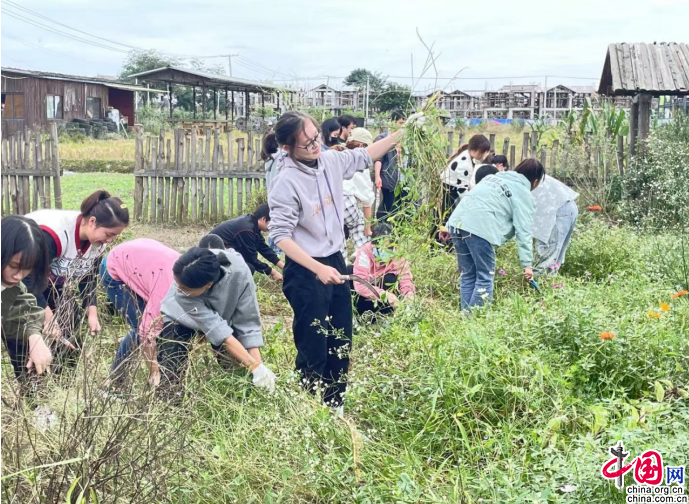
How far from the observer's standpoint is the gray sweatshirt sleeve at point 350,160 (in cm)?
356

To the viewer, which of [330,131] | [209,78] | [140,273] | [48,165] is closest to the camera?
[140,273]

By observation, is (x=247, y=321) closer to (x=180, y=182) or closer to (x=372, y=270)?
(x=372, y=270)

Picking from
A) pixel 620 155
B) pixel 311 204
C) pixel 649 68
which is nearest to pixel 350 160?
pixel 311 204

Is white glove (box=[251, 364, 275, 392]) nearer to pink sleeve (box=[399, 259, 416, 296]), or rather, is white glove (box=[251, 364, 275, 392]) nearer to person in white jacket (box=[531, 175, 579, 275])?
pink sleeve (box=[399, 259, 416, 296])

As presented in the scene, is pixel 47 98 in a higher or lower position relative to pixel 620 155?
higher

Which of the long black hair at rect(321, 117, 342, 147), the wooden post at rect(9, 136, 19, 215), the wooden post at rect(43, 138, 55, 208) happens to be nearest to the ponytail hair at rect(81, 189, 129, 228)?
the long black hair at rect(321, 117, 342, 147)

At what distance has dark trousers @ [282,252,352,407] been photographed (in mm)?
3416

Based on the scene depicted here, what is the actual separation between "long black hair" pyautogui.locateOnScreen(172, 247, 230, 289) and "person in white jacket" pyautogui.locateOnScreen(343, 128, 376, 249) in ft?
5.66

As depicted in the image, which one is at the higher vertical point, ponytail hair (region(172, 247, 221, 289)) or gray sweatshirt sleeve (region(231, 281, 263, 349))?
ponytail hair (region(172, 247, 221, 289))

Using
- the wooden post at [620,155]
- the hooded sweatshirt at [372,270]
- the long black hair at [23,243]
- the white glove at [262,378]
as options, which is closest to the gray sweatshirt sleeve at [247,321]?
the white glove at [262,378]

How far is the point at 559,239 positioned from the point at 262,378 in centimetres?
329

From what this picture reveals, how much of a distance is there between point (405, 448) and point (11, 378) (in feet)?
4.88

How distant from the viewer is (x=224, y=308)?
11.4ft

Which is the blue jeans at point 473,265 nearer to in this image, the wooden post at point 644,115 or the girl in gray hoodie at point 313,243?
the girl in gray hoodie at point 313,243
